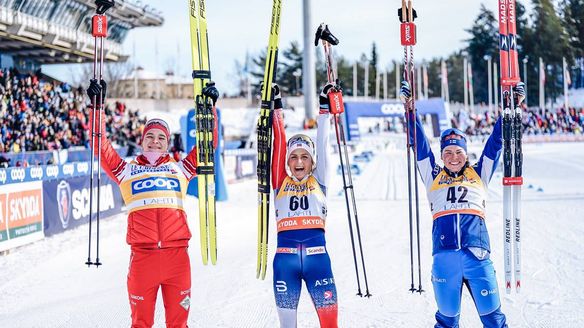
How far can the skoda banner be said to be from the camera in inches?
417

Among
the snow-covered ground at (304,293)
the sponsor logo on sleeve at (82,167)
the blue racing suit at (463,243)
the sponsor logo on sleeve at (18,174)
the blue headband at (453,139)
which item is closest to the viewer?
the blue racing suit at (463,243)

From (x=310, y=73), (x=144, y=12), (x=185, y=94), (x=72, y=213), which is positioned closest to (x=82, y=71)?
(x=185, y=94)

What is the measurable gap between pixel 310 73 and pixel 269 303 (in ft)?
96.2

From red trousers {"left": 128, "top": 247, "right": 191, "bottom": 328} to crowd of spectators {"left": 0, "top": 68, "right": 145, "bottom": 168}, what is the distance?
42.4ft

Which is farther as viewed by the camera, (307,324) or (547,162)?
(547,162)

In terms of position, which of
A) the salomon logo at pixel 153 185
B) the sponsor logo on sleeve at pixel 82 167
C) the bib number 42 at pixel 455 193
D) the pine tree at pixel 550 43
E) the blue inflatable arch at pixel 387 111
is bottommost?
the bib number 42 at pixel 455 193

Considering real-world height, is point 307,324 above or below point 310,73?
below

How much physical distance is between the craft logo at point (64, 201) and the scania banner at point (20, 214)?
65 cm

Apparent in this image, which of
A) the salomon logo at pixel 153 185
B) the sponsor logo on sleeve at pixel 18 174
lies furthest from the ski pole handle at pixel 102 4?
the sponsor logo on sleeve at pixel 18 174

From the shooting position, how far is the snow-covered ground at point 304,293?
5.94 meters

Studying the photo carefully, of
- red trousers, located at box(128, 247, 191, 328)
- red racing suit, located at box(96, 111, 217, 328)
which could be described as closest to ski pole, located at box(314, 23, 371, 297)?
red racing suit, located at box(96, 111, 217, 328)

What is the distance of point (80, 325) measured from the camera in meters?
5.88

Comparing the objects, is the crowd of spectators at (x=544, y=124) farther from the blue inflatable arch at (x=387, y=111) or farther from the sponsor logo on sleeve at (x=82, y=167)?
the sponsor logo on sleeve at (x=82, y=167)

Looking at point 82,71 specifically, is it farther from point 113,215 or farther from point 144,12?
point 113,215
